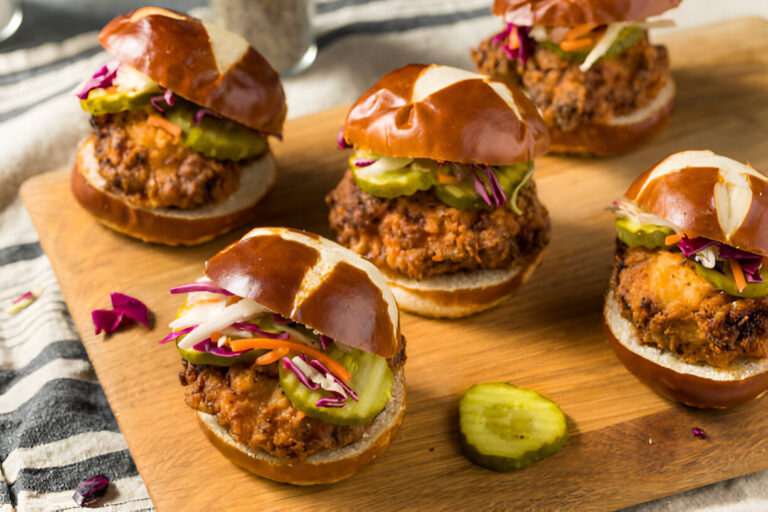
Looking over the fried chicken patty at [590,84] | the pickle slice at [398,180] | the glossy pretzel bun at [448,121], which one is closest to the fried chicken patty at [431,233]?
the pickle slice at [398,180]

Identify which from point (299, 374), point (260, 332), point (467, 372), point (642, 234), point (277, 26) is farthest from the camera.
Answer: point (277, 26)

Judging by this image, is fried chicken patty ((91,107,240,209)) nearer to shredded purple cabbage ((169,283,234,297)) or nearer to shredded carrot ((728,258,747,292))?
shredded purple cabbage ((169,283,234,297))

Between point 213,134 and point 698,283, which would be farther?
point 213,134

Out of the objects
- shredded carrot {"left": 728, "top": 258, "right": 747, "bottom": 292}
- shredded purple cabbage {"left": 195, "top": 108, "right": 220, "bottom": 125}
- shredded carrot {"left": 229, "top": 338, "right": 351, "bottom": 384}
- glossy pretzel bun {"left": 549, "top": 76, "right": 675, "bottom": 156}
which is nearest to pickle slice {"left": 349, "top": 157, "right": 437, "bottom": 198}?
shredded purple cabbage {"left": 195, "top": 108, "right": 220, "bottom": 125}

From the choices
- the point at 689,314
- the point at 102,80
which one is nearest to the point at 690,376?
the point at 689,314

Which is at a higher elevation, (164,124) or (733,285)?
(164,124)

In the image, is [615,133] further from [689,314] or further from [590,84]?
[689,314]

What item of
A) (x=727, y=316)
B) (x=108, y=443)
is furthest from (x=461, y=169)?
(x=108, y=443)
